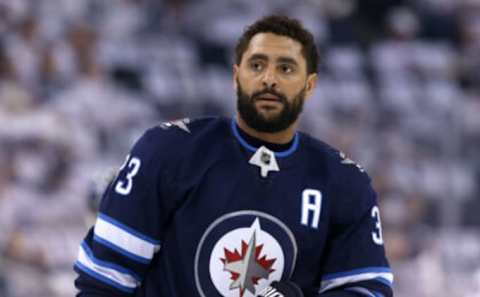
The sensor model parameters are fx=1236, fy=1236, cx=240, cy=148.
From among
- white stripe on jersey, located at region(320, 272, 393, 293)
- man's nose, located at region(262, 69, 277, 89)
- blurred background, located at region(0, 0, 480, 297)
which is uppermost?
blurred background, located at region(0, 0, 480, 297)

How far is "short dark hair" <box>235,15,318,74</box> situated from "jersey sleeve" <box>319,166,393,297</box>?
36 centimetres

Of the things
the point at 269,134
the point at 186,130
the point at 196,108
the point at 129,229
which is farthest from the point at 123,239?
the point at 196,108

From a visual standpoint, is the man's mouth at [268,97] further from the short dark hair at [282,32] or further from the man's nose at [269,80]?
the short dark hair at [282,32]

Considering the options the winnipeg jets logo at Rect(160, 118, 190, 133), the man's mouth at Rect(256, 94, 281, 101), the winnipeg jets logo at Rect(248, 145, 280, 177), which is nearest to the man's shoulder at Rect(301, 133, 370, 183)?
the winnipeg jets logo at Rect(248, 145, 280, 177)

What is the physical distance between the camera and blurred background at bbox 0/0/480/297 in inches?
274

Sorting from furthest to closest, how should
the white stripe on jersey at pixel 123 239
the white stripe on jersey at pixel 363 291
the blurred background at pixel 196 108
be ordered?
the blurred background at pixel 196 108
the white stripe on jersey at pixel 363 291
the white stripe on jersey at pixel 123 239

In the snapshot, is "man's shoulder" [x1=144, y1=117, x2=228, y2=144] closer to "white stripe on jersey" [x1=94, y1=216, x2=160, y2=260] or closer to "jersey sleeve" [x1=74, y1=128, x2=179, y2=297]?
"jersey sleeve" [x1=74, y1=128, x2=179, y2=297]

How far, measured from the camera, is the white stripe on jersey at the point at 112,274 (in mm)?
3211

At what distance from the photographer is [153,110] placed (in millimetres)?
7883

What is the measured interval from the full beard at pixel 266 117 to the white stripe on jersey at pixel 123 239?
0.42 m

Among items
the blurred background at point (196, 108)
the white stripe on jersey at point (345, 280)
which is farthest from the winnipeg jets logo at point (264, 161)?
the blurred background at point (196, 108)

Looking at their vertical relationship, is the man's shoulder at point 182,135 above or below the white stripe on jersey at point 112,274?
above

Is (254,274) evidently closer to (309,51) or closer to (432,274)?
(309,51)

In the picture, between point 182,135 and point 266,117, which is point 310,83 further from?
point 182,135
